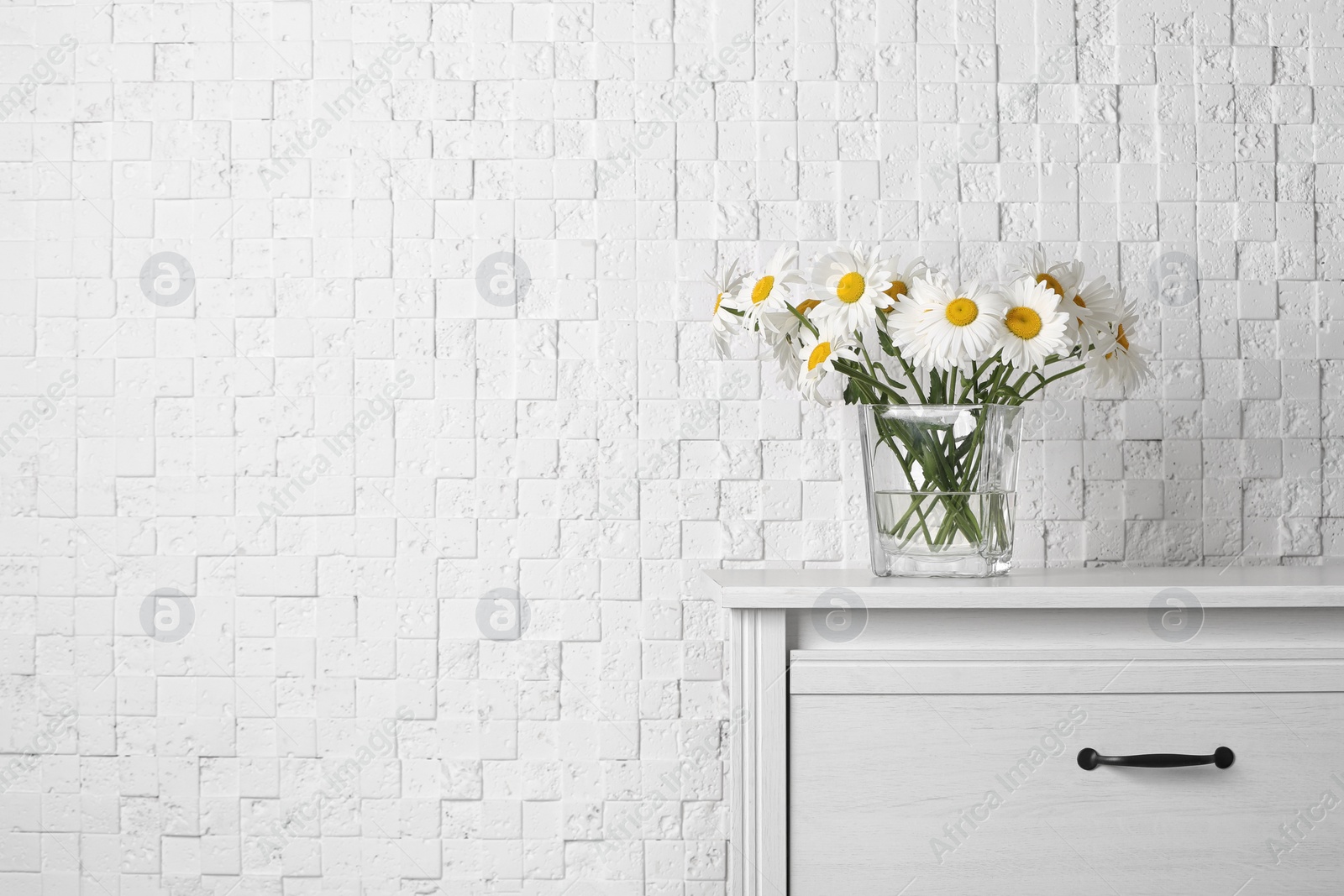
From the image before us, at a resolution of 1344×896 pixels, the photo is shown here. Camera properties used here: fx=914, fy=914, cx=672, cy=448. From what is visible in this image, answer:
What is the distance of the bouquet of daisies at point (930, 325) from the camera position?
99 cm

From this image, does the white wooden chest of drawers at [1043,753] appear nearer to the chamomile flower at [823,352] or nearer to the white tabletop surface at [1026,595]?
the white tabletop surface at [1026,595]

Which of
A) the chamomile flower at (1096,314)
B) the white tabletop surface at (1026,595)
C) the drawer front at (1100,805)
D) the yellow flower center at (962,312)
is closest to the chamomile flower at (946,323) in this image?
the yellow flower center at (962,312)

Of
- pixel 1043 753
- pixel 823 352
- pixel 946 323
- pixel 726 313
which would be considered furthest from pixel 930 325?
pixel 1043 753

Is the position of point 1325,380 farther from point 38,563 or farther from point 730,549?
point 38,563

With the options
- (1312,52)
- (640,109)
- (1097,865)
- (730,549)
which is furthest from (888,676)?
(1312,52)

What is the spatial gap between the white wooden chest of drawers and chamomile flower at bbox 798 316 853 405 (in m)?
0.23

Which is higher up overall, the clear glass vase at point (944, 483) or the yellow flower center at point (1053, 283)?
the yellow flower center at point (1053, 283)

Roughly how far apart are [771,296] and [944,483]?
11.6 inches

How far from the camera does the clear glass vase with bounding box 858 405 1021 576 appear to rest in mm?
1035

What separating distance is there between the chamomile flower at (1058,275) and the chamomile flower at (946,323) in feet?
0.29

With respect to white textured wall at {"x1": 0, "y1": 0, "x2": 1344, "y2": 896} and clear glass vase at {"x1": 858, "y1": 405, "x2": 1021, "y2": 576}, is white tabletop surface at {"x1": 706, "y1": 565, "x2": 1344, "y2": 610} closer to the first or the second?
clear glass vase at {"x1": 858, "y1": 405, "x2": 1021, "y2": 576}

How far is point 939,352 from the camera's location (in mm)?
982

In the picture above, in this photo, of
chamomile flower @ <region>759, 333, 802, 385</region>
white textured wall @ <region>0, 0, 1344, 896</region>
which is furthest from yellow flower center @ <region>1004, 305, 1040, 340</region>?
white textured wall @ <region>0, 0, 1344, 896</region>

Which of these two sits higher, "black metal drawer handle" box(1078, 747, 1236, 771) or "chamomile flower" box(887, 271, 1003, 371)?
"chamomile flower" box(887, 271, 1003, 371)
